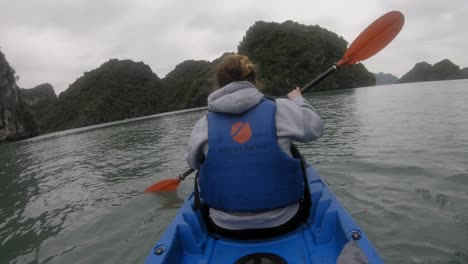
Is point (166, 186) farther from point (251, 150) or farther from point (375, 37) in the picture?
point (375, 37)

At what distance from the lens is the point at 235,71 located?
7.81 feet

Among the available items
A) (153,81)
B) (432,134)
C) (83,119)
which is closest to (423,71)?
(153,81)

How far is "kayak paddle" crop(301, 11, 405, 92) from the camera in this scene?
4.36m

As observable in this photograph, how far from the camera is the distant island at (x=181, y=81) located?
282ft

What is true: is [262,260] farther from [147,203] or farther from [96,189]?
[96,189]

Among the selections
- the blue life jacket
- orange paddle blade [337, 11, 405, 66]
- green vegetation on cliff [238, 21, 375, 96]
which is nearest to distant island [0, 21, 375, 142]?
green vegetation on cliff [238, 21, 375, 96]

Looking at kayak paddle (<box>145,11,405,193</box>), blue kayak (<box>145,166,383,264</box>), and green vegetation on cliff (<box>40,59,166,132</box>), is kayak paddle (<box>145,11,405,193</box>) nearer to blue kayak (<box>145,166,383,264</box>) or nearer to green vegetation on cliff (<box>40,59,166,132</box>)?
blue kayak (<box>145,166,383,264</box>)

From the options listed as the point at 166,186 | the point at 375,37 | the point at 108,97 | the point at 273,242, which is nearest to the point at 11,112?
the point at 108,97

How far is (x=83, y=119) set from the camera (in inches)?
3280

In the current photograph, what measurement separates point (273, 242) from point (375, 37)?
Answer: 345 cm

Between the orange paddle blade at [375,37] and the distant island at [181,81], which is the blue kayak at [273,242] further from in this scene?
the distant island at [181,81]

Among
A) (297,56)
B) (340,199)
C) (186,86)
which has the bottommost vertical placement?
(340,199)

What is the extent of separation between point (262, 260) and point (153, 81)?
128 meters

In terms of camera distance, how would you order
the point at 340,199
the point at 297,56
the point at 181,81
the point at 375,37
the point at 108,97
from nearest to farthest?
the point at 375,37, the point at 340,199, the point at 297,56, the point at 108,97, the point at 181,81
